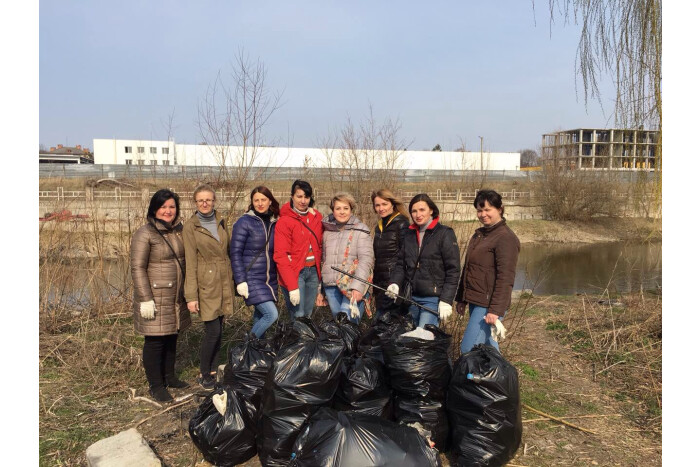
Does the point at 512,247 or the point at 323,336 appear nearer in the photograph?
the point at 323,336

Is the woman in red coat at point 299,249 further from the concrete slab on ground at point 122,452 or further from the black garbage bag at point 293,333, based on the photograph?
the concrete slab on ground at point 122,452

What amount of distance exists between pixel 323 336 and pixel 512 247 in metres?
1.47

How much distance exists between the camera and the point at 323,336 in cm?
299

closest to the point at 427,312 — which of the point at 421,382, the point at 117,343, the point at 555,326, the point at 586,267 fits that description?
the point at 421,382

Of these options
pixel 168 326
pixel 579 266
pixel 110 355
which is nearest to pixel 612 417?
pixel 168 326

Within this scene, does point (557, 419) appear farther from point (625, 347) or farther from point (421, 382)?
point (625, 347)

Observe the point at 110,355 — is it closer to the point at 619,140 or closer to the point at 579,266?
the point at 619,140

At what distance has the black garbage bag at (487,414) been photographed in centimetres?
259

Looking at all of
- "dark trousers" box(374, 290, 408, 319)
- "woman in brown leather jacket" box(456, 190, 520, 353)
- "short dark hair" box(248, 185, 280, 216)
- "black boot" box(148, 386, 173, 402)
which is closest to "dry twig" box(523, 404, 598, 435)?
"woman in brown leather jacket" box(456, 190, 520, 353)

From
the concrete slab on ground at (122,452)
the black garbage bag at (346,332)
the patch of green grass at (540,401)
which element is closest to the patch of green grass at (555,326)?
the patch of green grass at (540,401)

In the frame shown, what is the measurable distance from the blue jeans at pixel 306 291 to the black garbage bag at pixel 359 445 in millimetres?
1730

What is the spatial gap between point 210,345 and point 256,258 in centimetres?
82

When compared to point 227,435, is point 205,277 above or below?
above

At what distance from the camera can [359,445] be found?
2.08m
